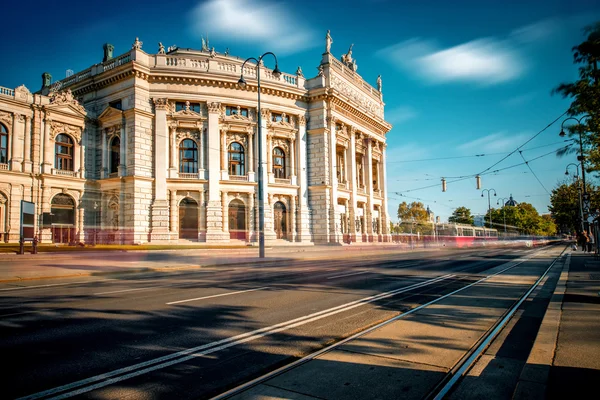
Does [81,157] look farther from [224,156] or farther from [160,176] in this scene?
[224,156]

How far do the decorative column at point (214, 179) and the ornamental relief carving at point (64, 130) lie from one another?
12.2 meters

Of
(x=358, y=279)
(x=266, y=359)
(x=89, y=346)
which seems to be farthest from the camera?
(x=358, y=279)

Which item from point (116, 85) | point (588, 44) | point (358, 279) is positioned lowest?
point (358, 279)

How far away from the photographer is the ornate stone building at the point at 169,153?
33.4 m

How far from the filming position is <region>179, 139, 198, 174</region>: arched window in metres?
38.1

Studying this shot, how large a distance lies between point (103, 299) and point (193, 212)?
28.4m

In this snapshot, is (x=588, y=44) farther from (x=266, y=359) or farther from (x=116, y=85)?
(x=116, y=85)

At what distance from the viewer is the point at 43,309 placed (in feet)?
25.7

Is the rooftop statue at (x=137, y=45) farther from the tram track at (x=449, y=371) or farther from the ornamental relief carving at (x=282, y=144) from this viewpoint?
the tram track at (x=449, y=371)

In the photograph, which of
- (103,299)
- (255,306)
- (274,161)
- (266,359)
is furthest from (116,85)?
(266,359)

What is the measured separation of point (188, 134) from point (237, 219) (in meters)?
9.65

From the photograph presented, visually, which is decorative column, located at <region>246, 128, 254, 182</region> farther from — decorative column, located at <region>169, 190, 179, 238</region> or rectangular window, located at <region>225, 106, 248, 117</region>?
decorative column, located at <region>169, 190, 179, 238</region>

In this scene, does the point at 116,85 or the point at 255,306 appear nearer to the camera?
the point at 255,306

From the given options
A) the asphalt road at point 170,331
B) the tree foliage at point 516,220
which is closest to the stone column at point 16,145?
the asphalt road at point 170,331
